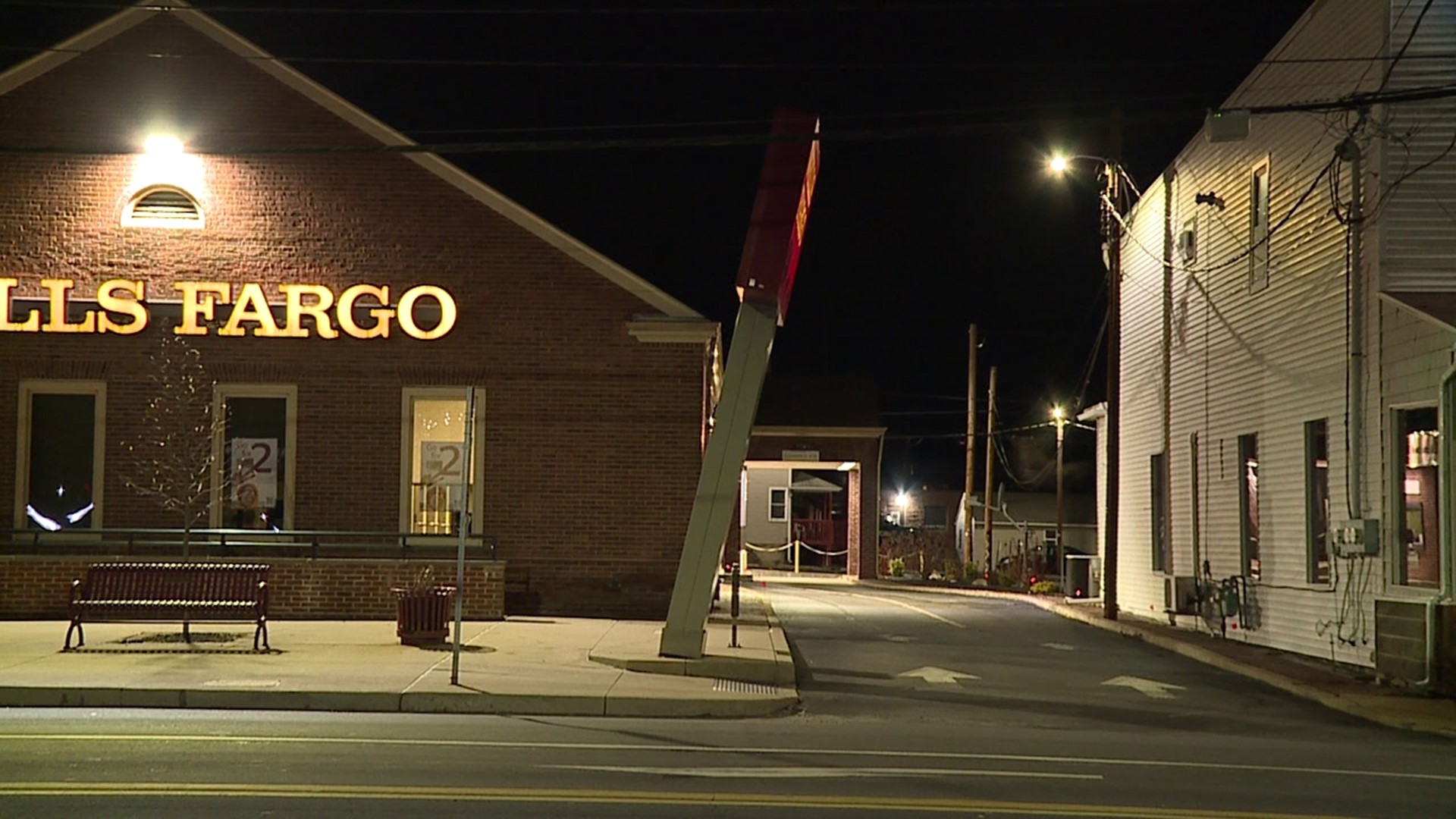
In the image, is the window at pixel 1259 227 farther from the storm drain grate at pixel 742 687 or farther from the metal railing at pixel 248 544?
the metal railing at pixel 248 544

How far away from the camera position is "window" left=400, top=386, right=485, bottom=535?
77.3ft

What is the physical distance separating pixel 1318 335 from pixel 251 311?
16.3 m

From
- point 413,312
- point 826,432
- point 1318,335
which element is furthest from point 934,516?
point 1318,335

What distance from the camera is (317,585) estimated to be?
72.9ft

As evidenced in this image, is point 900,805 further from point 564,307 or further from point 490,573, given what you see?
point 564,307

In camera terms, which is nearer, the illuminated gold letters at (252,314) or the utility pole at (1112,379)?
the illuminated gold letters at (252,314)

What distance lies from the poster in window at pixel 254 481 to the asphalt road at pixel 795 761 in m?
10.0

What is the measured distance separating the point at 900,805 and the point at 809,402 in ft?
140

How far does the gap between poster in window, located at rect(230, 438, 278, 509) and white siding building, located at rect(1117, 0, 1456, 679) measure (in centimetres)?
1540

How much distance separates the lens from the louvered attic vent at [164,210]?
76.8 ft

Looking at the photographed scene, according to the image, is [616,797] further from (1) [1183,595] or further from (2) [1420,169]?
(1) [1183,595]

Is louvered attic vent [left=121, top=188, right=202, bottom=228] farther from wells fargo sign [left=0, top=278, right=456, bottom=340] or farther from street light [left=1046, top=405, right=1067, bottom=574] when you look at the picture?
street light [left=1046, top=405, right=1067, bottom=574]

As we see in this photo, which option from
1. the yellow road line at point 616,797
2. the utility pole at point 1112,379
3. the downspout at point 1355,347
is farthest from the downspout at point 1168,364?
the yellow road line at point 616,797

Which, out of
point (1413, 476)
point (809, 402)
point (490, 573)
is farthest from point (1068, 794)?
point (809, 402)
